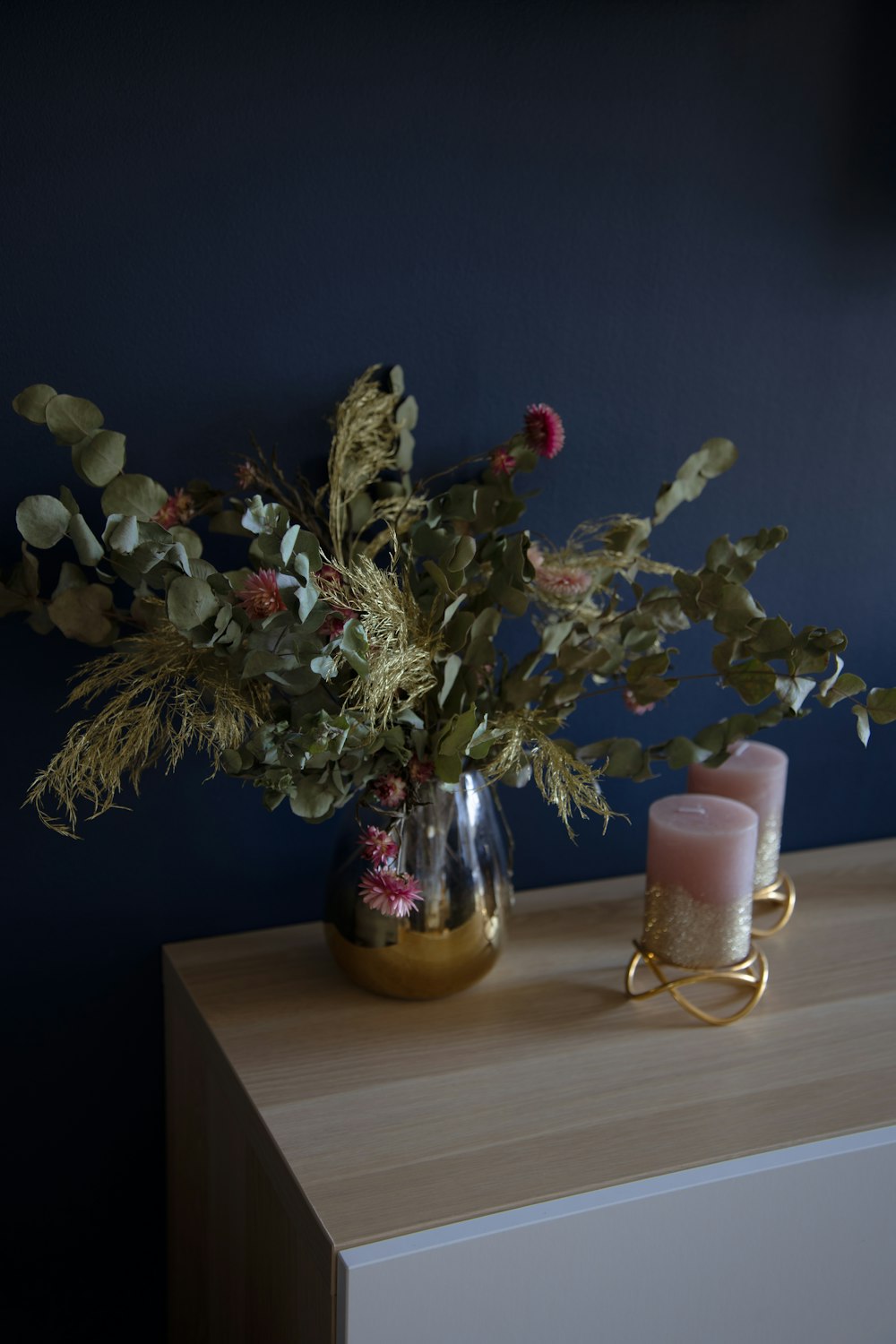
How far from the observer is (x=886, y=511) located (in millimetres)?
1439

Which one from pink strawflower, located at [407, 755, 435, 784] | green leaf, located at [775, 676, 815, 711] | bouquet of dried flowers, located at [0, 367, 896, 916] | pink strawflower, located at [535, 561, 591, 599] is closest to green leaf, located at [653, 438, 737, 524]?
bouquet of dried flowers, located at [0, 367, 896, 916]

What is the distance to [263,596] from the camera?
879 mm

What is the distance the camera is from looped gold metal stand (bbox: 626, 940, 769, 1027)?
108cm

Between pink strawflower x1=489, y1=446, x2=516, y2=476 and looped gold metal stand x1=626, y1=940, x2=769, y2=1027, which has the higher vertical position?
pink strawflower x1=489, y1=446, x2=516, y2=476

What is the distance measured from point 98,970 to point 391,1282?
20.4 inches

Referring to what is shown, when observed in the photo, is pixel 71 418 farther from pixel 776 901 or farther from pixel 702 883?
pixel 776 901

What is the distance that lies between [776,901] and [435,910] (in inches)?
17.9

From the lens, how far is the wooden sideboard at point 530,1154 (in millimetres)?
833

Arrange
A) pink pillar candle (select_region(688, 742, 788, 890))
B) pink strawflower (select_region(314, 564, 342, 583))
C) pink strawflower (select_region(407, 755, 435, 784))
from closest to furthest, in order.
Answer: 1. pink strawflower (select_region(314, 564, 342, 583))
2. pink strawflower (select_region(407, 755, 435, 784))
3. pink pillar candle (select_region(688, 742, 788, 890))

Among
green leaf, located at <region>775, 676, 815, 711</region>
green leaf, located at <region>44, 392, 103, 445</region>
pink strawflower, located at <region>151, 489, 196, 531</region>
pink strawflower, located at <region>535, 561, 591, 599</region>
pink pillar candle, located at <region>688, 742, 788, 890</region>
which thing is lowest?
pink pillar candle, located at <region>688, 742, 788, 890</region>

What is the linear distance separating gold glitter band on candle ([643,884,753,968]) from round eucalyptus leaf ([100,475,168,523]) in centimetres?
56

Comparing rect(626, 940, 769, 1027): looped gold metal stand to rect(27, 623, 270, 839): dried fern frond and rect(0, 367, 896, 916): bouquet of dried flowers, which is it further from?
rect(27, 623, 270, 839): dried fern frond

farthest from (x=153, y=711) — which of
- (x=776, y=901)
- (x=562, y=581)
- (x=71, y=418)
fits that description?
(x=776, y=901)

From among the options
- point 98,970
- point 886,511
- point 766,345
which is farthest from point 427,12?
point 98,970
